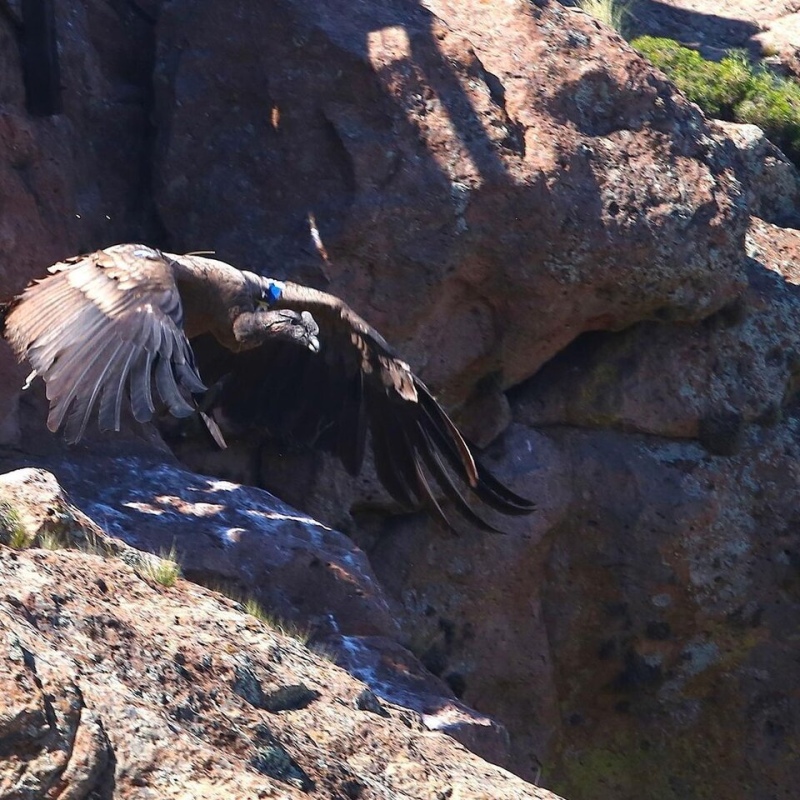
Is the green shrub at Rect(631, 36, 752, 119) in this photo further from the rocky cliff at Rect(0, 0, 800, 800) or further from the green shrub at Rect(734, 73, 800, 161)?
the rocky cliff at Rect(0, 0, 800, 800)

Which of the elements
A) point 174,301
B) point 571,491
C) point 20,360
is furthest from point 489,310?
point 20,360

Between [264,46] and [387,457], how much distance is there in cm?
295

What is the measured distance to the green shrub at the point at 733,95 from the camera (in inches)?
453

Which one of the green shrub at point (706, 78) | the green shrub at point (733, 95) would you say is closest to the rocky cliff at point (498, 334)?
the green shrub at point (733, 95)

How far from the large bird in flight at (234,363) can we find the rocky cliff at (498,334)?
19.3 inches

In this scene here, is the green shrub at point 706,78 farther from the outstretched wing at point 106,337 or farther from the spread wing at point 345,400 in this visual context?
the outstretched wing at point 106,337

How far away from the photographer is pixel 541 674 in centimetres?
962

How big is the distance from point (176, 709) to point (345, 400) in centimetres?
354

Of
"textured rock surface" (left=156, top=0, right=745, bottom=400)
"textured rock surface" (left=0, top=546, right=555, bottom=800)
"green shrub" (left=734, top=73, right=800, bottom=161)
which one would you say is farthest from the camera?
"green shrub" (left=734, top=73, right=800, bottom=161)

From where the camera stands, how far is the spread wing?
6.93 meters

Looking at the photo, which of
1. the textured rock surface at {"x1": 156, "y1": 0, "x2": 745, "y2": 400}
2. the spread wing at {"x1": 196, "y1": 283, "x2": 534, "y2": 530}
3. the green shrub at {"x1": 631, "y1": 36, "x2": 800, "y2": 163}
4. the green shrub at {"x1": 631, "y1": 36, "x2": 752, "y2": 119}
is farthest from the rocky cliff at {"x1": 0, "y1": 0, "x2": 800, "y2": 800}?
the green shrub at {"x1": 631, "y1": 36, "x2": 752, "y2": 119}

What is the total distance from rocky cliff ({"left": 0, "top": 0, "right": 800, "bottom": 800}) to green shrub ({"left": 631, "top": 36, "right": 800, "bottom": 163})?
71 cm

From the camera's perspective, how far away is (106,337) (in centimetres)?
538

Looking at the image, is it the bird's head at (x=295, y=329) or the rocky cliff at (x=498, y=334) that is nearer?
the bird's head at (x=295, y=329)
